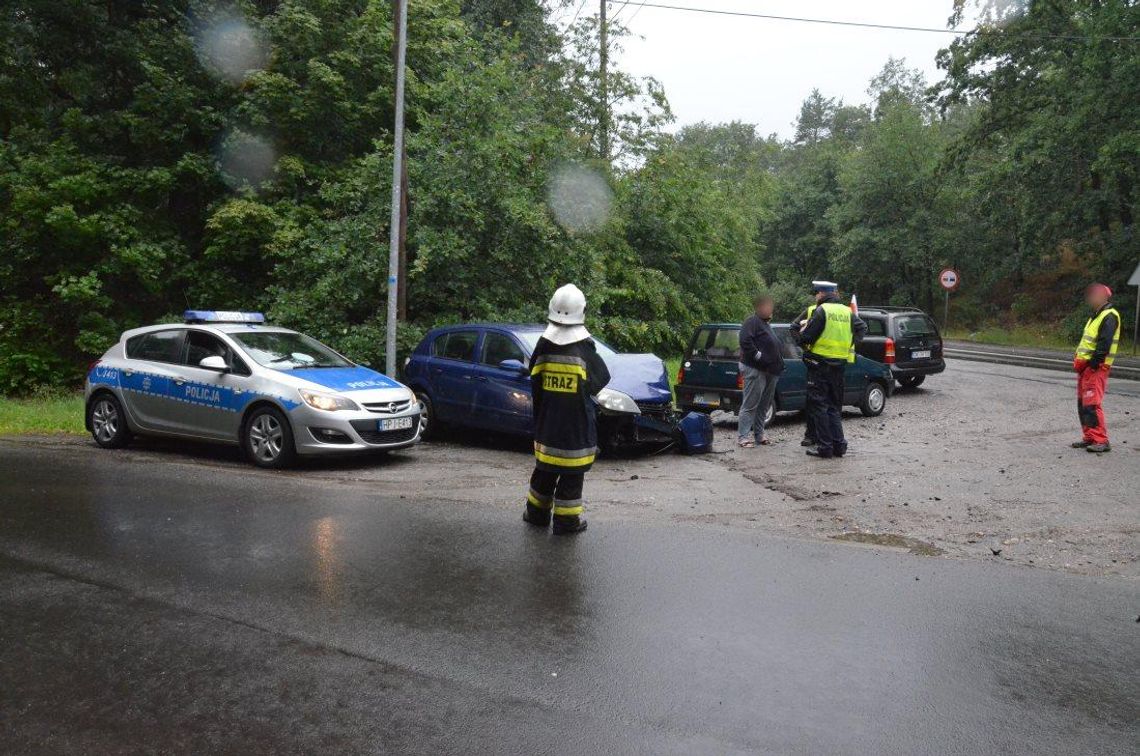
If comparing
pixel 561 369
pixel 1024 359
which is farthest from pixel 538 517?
pixel 1024 359

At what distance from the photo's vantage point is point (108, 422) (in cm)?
1117

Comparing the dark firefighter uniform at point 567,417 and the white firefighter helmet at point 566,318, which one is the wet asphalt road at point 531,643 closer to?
the dark firefighter uniform at point 567,417

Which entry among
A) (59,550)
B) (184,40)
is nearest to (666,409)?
(59,550)

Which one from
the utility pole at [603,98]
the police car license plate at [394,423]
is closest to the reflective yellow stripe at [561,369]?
the police car license plate at [394,423]

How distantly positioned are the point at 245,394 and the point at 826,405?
6.80 m

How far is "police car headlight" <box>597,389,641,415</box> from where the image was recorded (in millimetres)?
10305

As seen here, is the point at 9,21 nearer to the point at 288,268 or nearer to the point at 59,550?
the point at 288,268

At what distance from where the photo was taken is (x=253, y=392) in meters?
9.86

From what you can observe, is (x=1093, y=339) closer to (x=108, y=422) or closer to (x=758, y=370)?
(x=758, y=370)

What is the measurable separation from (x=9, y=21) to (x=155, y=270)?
23.9 feet

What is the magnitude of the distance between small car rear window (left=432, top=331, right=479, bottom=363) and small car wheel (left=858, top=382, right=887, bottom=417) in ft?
23.1

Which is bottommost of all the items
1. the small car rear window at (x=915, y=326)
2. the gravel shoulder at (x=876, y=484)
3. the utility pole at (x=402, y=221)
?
the gravel shoulder at (x=876, y=484)

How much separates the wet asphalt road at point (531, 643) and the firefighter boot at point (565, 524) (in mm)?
172

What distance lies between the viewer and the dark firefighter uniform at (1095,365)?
10.5 meters
